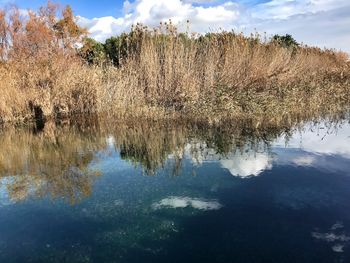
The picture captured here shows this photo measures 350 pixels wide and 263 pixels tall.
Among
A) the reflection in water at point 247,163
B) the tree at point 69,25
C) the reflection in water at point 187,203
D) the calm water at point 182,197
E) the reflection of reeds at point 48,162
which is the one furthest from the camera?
the tree at point 69,25

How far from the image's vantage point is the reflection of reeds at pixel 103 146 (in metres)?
5.70

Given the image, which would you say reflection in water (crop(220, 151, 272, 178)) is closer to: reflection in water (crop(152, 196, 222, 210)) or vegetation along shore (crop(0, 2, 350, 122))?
reflection in water (crop(152, 196, 222, 210))

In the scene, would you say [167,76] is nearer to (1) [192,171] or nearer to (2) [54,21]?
(1) [192,171]

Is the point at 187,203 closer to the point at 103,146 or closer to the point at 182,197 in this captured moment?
the point at 182,197

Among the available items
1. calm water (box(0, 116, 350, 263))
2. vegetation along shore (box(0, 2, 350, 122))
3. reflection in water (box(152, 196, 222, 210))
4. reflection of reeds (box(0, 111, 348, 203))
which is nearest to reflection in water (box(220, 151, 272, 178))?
calm water (box(0, 116, 350, 263))

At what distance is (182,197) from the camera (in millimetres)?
4816

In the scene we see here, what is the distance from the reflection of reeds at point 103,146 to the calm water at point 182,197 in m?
0.02

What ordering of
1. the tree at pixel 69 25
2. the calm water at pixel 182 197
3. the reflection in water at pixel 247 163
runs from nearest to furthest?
the calm water at pixel 182 197 → the reflection in water at pixel 247 163 → the tree at pixel 69 25

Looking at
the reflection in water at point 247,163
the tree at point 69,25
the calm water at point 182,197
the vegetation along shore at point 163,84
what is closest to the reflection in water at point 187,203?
the calm water at point 182,197

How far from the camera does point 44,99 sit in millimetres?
10727

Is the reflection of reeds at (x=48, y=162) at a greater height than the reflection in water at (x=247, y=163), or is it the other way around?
the reflection in water at (x=247, y=163)

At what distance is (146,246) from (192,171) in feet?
7.07

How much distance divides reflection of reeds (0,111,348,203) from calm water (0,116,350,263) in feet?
0.07

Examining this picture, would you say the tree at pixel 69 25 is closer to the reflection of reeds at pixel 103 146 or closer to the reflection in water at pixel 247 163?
the reflection of reeds at pixel 103 146
